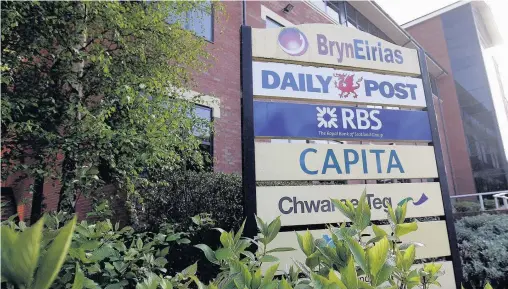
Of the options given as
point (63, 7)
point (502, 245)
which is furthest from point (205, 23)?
point (502, 245)

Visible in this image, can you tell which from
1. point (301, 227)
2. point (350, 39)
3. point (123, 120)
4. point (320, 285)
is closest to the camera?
point (320, 285)

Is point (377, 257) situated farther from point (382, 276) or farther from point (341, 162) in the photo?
point (341, 162)

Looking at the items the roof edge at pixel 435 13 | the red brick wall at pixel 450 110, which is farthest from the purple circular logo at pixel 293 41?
the roof edge at pixel 435 13

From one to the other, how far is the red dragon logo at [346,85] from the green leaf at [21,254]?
12.0 ft

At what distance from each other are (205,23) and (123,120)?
213 inches

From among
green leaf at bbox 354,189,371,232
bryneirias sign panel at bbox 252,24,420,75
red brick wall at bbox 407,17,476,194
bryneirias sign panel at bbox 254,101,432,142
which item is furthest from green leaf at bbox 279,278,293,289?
red brick wall at bbox 407,17,476,194

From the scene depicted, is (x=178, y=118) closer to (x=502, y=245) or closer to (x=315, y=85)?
(x=315, y=85)

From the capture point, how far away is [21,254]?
0.69 m

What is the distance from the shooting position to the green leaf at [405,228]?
4.99 ft

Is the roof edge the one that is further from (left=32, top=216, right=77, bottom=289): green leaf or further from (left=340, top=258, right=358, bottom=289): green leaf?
(left=32, top=216, right=77, bottom=289): green leaf

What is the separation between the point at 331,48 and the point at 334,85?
464mm

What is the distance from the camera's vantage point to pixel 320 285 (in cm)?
103

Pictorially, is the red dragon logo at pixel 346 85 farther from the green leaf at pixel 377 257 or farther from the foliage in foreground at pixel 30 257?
the foliage in foreground at pixel 30 257

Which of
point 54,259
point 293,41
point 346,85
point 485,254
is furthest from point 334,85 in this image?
point 54,259
